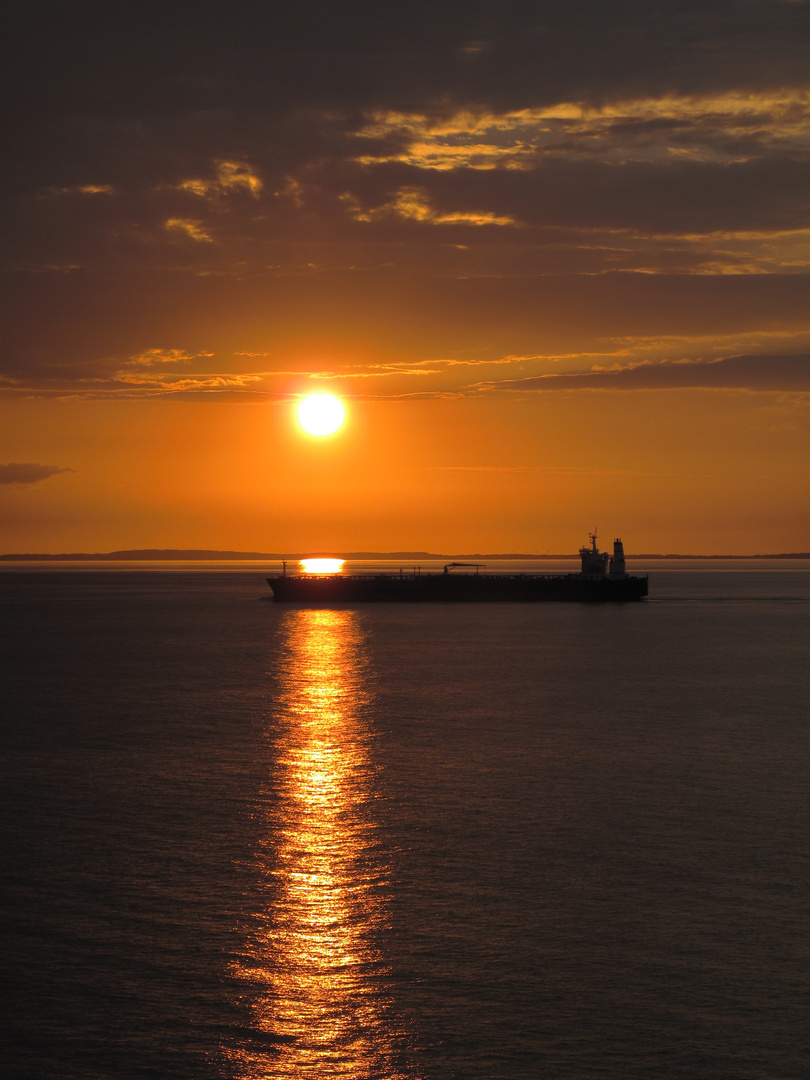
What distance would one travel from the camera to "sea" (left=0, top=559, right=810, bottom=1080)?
16.9 meters

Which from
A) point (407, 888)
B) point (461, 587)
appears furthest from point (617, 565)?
point (407, 888)

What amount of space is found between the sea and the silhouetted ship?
4524 inches

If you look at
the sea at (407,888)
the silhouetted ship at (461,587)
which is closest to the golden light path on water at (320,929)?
the sea at (407,888)

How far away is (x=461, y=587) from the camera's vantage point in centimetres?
17962

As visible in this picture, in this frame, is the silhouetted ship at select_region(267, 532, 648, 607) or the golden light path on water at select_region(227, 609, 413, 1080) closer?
the golden light path on water at select_region(227, 609, 413, 1080)

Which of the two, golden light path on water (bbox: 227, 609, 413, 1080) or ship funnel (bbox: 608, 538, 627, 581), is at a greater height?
ship funnel (bbox: 608, 538, 627, 581)

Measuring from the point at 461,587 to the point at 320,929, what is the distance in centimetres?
15848

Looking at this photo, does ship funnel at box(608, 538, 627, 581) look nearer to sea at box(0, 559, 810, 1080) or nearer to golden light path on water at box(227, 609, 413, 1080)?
sea at box(0, 559, 810, 1080)

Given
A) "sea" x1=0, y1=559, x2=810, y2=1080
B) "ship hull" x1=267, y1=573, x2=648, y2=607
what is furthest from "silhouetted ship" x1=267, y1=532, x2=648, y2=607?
"sea" x1=0, y1=559, x2=810, y2=1080

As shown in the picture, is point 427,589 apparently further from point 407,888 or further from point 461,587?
point 407,888

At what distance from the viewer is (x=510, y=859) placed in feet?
86.3

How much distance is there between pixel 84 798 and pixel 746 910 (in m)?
20.9

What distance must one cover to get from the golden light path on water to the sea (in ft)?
0.23

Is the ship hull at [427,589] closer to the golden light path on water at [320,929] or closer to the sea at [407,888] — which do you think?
the sea at [407,888]
